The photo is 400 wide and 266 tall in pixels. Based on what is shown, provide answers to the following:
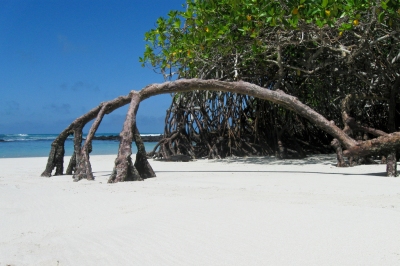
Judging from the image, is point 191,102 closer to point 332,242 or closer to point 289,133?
point 289,133

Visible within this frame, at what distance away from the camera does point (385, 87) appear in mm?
7176

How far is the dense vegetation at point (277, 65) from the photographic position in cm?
555

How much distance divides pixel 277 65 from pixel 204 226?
6.08 meters

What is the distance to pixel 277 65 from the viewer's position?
7.77 m

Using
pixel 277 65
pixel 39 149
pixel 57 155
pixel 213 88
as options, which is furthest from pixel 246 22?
pixel 39 149

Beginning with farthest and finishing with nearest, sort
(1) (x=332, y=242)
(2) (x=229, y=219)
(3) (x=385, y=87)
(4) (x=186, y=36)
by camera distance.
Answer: (3) (x=385, y=87) < (4) (x=186, y=36) < (2) (x=229, y=219) < (1) (x=332, y=242)

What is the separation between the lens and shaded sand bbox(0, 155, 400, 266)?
5.83ft

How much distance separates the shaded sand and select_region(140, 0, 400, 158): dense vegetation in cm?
286

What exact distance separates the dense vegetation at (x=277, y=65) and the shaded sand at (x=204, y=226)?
2863mm

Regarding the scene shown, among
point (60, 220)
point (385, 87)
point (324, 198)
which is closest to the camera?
point (60, 220)

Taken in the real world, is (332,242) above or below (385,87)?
below

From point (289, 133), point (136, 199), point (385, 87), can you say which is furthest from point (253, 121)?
point (136, 199)

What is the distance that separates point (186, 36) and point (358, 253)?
17.7ft

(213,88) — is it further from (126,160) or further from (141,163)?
(126,160)
